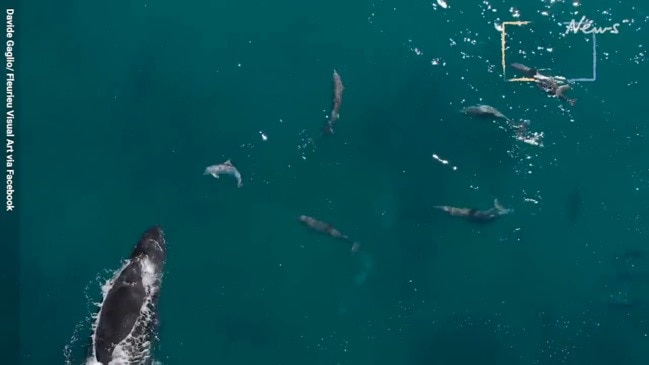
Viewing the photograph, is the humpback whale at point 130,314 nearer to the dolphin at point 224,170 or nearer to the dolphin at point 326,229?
the dolphin at point 224,170

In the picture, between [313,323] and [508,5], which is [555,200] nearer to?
[508,5]

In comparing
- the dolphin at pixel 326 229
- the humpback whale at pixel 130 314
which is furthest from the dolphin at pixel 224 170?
the humpback whale at pixel 130 314

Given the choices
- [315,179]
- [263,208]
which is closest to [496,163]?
[315,179]

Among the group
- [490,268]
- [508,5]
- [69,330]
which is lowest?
[69,330]

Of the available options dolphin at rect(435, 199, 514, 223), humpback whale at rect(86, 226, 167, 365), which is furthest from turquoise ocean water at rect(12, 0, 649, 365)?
humpback whale at rect(86, 226, 167, 365)

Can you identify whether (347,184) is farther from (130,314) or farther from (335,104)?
(130,314)

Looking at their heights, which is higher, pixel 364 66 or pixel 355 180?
pixel 364 66

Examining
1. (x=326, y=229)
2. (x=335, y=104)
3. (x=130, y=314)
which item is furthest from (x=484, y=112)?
(x=130, y=314)
